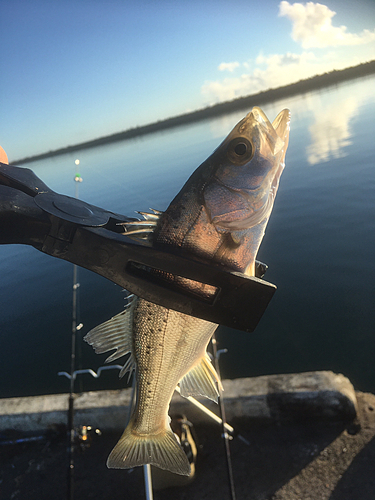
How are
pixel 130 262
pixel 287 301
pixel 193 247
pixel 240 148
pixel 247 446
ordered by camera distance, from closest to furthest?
pixel 130 262, pixel 193 247, pixel 240 148, pixel 247 446, pixel 287 301

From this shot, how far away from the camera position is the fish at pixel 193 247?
176cm

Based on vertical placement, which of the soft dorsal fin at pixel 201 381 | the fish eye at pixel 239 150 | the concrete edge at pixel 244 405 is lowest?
the concrete edge at pixel 244 405

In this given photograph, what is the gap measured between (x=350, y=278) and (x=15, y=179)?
33.6 feet

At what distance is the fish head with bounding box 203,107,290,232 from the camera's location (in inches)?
72.9

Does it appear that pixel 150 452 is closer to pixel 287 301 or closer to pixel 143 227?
pixel 143 227

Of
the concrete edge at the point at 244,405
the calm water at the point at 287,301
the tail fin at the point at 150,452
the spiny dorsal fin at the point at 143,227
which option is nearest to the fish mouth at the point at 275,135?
the spiny dorsal fin at the point at 143,227

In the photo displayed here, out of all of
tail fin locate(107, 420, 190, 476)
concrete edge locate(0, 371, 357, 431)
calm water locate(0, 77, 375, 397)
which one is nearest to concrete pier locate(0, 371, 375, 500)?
concrete edge locate(0, 371, 357, 431)

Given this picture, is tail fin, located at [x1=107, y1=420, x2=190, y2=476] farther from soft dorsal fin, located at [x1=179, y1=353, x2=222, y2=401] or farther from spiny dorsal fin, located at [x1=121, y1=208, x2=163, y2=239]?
spiny dorsal fin, located at [x1=121, y1=208, x2=163, y2=239]

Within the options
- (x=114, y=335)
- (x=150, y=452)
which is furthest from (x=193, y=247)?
(x=150, y=452)

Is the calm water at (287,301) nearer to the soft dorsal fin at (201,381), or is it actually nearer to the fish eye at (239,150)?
the soft dorsal fin at (201,381)

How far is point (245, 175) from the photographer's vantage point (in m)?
1.88

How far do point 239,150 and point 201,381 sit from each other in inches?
65.2

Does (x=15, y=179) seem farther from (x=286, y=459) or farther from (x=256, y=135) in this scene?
(x=286, y=459)

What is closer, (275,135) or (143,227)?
(143,227)
